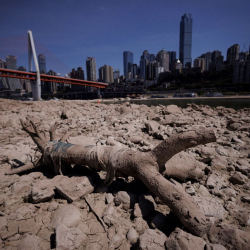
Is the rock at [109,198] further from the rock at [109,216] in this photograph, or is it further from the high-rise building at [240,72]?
the high-rise building at [240,72]

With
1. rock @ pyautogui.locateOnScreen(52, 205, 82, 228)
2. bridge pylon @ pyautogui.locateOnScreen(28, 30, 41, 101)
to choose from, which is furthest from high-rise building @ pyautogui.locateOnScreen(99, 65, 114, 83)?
rock @ pyautogui.locateOnScreen(52, 205, 82, 228)

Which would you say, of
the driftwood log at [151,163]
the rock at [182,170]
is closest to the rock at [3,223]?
the driftwood log at [151,163]

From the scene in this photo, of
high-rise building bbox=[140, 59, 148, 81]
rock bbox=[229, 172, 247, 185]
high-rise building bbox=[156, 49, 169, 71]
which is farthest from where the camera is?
high-rise building bbox=[156, 49, 169, 71]

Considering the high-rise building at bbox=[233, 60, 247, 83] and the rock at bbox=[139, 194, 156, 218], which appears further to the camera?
the high-rise building at bbox=[233, 60, 247, 83]

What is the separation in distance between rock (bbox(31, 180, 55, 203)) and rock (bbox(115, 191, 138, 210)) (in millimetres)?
993

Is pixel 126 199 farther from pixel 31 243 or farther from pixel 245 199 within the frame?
pixel 245 199

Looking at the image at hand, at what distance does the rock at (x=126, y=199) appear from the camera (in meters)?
2.11

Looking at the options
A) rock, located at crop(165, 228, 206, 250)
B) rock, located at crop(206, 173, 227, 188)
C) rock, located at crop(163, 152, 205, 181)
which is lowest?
rock, located at crop(206, 173, 227, 188)

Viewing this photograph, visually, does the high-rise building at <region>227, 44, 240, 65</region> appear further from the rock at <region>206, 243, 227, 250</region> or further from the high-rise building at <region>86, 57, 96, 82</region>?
the rock at <region>206, 243, 227, 250</region>

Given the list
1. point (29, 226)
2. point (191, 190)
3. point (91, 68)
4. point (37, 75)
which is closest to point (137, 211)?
point (191, 190)

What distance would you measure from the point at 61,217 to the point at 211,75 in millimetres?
94301

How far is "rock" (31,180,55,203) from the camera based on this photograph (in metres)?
2.21

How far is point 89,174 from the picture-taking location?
9.17 feet

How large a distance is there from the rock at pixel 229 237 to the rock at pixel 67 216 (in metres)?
1.55
